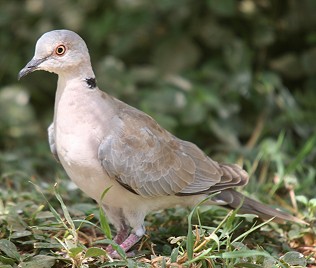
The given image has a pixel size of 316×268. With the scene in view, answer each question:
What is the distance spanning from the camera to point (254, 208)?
4305 millimetres

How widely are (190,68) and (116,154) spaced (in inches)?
127

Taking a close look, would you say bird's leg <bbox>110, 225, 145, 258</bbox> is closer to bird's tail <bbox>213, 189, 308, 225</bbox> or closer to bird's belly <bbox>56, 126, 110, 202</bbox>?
bird's belly <bbox>56, 126, 110, 202</bbox>

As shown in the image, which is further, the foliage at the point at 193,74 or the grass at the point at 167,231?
the foliage at the point at 193,74

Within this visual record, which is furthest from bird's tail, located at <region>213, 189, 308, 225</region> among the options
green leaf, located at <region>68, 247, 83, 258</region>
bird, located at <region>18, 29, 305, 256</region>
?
green leaf, located at <region>68, 247, 83, 258</region>

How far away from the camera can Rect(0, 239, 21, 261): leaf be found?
358cm

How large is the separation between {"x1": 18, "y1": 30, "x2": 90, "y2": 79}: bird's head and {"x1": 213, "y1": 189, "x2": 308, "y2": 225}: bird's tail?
122 cm

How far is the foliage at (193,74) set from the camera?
6215 millimetres

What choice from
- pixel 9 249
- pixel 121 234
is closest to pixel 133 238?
pixel 121 234

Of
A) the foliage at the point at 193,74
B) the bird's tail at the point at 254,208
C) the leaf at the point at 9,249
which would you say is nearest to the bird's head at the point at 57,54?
the leaf at the point at 9,249

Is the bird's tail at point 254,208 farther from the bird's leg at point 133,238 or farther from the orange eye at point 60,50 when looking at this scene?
the orange eye at point 60,50

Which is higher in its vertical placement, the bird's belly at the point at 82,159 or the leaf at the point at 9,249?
the bird's belly at the point at 82,159

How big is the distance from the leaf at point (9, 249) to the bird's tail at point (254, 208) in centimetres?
132

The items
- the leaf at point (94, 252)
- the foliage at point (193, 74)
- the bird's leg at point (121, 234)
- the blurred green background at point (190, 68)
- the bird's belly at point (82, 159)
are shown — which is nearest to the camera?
the leaf at point (94, 252)

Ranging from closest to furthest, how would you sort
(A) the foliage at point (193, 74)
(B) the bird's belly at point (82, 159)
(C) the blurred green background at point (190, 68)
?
(B) the bird's belly at point (82, 159) → (A) the foliage at point (193, 74) → (C) the blurred green background at point (190, 68)
